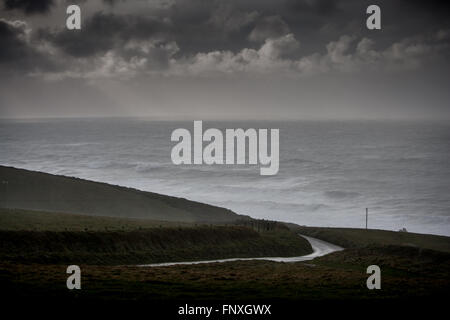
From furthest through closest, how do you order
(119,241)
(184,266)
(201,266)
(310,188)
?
(310,188), (119,241), (201,266), (184,266)

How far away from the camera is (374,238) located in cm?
6894

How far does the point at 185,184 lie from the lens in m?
160

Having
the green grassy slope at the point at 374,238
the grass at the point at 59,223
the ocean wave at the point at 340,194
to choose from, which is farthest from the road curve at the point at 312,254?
the ocean wave at the point at 340,194

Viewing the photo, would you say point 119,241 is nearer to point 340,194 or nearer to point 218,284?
point 218,284

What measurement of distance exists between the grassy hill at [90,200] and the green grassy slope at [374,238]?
17.3 m

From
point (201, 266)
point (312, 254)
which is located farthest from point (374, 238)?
point (201, 266)

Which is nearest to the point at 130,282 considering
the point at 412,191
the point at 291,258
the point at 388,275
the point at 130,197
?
the point at 388,275

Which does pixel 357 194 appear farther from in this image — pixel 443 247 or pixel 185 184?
pixel 443 247

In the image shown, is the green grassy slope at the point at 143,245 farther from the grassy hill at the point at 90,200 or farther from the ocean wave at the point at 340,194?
the ocean wave at the point at 340,194

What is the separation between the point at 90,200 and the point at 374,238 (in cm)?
4174

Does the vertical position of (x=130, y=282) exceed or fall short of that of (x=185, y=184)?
it falls short

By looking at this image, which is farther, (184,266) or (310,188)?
(310,188)

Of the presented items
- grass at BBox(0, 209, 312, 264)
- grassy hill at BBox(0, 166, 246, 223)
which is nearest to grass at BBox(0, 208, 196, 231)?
grass at BBox(0, 209, 312, 264)
